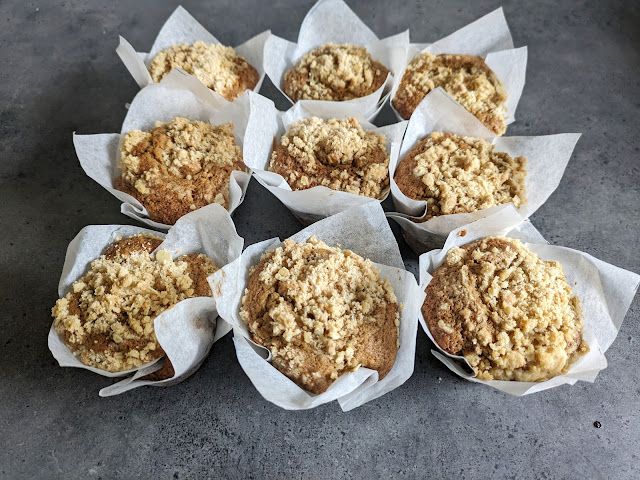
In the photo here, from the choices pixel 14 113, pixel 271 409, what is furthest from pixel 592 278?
pixel 14 113

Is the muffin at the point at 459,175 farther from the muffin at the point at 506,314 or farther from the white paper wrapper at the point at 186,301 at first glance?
the white paper wrapper at the point at 186,301

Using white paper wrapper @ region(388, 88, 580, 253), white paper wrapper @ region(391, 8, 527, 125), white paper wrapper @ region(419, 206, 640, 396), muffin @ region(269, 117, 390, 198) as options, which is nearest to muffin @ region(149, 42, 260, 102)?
muffin @ region(269, 117, 390, 198)

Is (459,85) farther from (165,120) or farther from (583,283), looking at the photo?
(165,120)

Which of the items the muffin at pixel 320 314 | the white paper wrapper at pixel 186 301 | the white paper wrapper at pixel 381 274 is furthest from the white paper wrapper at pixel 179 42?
the muffin at pixel 320 314

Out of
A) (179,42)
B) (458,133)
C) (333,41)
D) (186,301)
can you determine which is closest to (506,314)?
(458,133)

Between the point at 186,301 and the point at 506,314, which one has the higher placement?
the point at 186,301

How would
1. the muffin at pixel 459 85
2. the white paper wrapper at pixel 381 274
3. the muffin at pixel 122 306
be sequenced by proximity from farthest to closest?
the muffin at pixel 459 85 → the muffin at pixel 122 306 → the white paper wrapper at pixel 381 274
